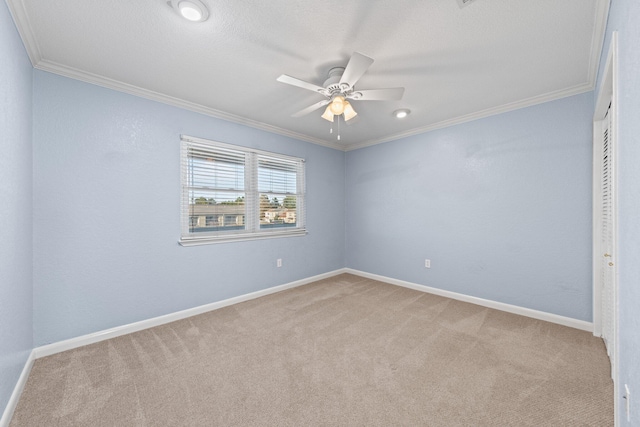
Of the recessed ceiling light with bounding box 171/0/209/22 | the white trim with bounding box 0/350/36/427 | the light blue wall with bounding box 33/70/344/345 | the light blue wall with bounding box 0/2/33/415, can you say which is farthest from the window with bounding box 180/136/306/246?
the recessed ceiling light with bounding box 171/0/209/22

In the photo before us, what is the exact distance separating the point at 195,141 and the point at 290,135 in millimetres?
1466

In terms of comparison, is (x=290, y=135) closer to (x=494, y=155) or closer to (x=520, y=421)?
(x=494, y=155)

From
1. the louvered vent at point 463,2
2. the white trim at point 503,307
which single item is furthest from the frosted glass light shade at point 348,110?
the white trim at point 503,307

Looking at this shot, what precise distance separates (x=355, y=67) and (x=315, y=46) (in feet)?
1.31

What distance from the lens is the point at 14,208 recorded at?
1689mm

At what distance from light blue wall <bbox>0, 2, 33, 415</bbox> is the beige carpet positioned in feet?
1.13

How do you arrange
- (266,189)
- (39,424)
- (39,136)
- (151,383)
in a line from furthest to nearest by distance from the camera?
(266,189)
(39,136)
(151,383)
(39,424)

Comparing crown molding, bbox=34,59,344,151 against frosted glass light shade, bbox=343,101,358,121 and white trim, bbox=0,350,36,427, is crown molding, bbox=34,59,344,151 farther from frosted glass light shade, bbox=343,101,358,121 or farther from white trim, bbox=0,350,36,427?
white trim, bbox=0,350,36,427

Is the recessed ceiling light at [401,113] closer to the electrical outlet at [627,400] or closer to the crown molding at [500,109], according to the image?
the crown molding at [500,109]

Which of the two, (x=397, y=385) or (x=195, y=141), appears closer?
(x=397, y=385)

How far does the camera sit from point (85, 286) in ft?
7.73

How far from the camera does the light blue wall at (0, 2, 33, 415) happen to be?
148 cm

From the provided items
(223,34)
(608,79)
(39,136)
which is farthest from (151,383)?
(608,79)

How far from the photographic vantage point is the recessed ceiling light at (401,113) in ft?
10.4
